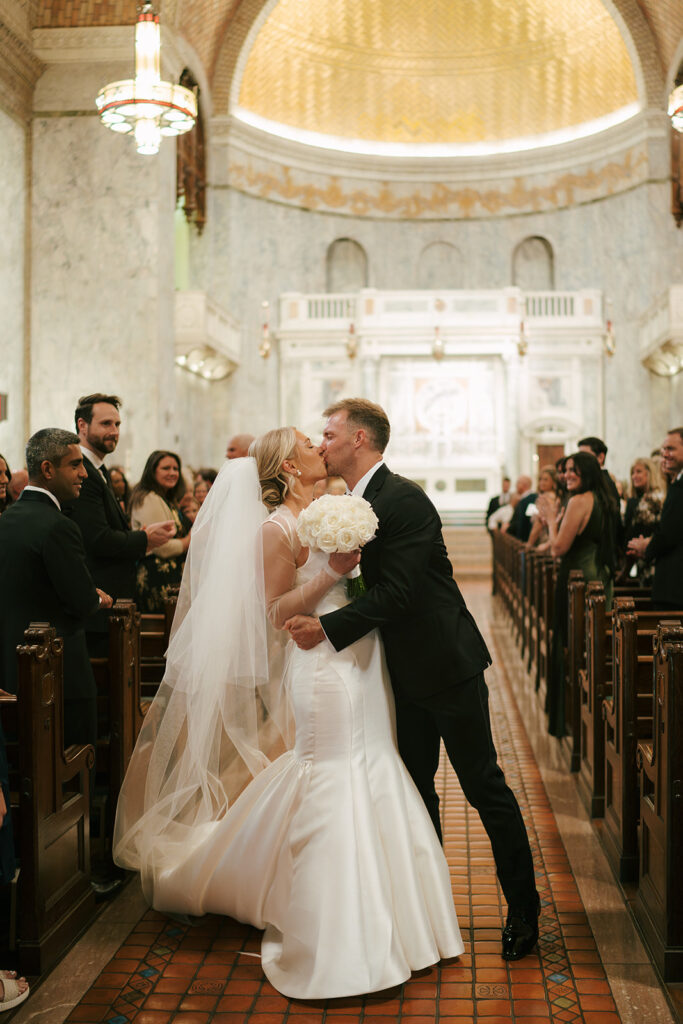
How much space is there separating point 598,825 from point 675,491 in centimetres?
164

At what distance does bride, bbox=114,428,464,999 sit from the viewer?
3309 millimetres

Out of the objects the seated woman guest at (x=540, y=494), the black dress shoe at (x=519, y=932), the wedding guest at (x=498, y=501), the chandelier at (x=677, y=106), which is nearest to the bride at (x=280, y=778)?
the black dress shoe at (x=519, y=932)

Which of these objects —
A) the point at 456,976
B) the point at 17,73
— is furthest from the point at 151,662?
the point at 17,73

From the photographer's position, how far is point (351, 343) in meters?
21.6

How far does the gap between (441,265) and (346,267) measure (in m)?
2.18

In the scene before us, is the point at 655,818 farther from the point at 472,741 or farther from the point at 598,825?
the point at 598,825

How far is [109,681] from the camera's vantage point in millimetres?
Result: 4352

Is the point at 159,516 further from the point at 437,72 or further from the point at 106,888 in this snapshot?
the point at 437,72

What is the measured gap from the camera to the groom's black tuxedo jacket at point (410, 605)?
3367mm

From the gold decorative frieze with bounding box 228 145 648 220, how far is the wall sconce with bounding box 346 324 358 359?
3.39 meters

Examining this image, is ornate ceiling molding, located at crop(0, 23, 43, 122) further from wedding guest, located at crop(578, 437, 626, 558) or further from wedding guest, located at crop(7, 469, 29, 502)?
wedding guest, located at crop(578, 437, 626, 558)

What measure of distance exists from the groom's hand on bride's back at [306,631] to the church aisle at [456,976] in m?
1.10

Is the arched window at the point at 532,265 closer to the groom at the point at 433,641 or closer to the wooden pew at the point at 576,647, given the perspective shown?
the wooden pew at the point at 576,647

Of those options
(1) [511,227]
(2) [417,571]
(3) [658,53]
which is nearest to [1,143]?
(2) [417,571]
